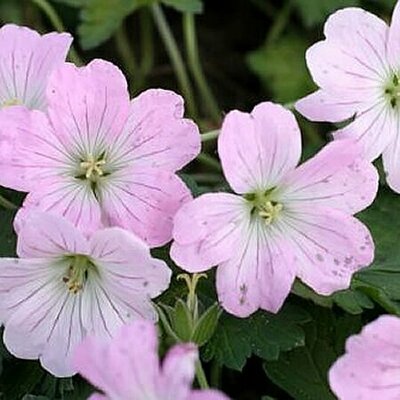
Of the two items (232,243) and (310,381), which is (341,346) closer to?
(310,381)

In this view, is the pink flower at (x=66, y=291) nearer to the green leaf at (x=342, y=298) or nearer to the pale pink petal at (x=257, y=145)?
the pale pink petal at (x=257, y=145)

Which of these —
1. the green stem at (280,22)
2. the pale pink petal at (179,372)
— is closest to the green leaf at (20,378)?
the pale pink petal at (179,372)

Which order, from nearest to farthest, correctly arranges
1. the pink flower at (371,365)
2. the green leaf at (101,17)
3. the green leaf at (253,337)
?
the pink flower at (371,365) → the green leaf at (253,337) → the green leaf at (101,17)

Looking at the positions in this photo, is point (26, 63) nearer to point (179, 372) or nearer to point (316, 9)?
point (179, 372)

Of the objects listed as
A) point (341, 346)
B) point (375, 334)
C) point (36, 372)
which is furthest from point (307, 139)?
point (375, 334)

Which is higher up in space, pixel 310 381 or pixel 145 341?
pixel 145 341

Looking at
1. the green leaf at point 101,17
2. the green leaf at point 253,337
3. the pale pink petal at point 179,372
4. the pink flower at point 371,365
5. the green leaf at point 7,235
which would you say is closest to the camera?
the pale pink petal at point 179,372

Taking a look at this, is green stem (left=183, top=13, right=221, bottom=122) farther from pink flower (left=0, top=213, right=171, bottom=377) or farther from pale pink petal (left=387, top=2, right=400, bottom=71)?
pink flower (left=0, top=213, right=171, bottom=377)

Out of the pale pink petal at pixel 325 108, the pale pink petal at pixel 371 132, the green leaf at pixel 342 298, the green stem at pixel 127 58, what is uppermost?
the pale pink petal at pixel 325 108
